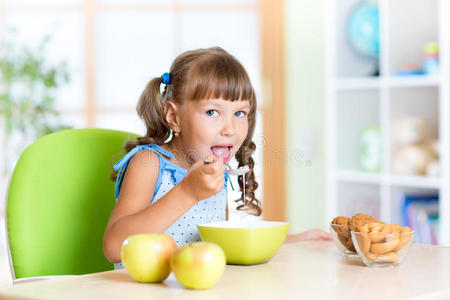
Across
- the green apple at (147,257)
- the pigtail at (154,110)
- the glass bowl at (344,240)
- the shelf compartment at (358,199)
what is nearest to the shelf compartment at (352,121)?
the shelf compartment at (358,199)

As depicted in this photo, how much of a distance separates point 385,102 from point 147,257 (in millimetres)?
2269

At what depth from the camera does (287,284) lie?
91cm

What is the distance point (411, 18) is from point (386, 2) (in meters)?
0.14

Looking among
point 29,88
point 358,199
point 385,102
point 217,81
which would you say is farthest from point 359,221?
point 29,88

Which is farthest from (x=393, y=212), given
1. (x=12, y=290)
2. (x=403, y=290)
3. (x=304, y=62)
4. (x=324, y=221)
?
(x=12, y=290)

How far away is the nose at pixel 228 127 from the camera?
143 cm

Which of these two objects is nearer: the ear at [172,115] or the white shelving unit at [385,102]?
the ear at [172,115]

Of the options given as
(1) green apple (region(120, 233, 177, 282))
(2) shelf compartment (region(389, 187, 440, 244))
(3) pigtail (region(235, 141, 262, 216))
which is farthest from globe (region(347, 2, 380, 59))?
(1) green apple (region(120, 233, 177, 282))

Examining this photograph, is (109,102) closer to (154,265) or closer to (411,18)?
(411,18)

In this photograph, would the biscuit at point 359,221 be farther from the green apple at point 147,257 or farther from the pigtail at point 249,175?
the pigtail at point 249,175

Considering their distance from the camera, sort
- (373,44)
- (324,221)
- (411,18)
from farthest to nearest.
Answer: (324,221), (373,44), (411,18)

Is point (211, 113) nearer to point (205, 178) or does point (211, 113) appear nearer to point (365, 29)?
point (205, 178)

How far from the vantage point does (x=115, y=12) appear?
3.67 m

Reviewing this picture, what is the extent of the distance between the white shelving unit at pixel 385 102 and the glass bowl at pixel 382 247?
5.25 ft
